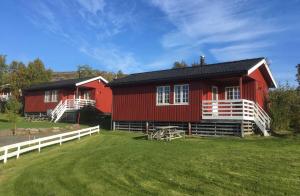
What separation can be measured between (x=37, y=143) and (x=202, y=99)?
10.7 metres

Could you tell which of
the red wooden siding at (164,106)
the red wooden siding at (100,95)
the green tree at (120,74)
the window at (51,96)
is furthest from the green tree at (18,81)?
the red wooden siding at (164,106)

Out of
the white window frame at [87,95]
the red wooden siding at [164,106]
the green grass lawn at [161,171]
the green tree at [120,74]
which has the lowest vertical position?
the green grass lawn at [161,171]

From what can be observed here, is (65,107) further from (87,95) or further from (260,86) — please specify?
(260,86)

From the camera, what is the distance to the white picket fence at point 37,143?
16.0m

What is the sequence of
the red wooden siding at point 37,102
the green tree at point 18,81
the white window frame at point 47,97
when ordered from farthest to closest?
the green tree at point 18,81 < the white window frame at point 47,97 < the red wooden siding at point 37,102

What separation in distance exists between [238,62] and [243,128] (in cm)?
561

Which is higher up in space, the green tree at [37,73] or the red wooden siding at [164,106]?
the green tree at [37,73]

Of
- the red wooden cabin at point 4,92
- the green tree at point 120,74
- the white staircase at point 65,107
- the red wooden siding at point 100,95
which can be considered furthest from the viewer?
the green tree at point 120,74

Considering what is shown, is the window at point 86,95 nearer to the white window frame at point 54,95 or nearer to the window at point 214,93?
the white window frame at point 54,95

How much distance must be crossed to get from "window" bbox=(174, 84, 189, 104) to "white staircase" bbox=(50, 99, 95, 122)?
1573 cm

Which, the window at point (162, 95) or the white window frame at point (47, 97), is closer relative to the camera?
the window at point (162, 95)

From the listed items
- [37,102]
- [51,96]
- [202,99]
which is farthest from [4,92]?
[202,99]

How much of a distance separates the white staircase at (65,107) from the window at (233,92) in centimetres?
1773

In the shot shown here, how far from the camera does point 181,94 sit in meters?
24.2
